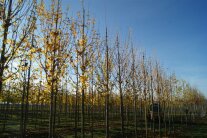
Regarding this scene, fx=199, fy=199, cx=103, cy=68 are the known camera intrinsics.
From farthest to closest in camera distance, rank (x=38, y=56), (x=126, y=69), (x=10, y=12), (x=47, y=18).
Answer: (x=126, y=69)
(x=47, y=18)
(x=38, y=56)
(x=10, y=12)

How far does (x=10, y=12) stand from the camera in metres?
5.07

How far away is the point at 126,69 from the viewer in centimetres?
1238

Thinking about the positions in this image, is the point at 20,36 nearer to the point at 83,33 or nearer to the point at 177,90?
the point at 83,33

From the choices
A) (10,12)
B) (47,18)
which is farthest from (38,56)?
(10,12)

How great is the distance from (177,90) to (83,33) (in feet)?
63.6

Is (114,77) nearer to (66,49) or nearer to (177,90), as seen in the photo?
(66,49)

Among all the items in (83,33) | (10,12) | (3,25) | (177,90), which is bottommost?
(177,90)

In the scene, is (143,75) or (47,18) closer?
(47,18)

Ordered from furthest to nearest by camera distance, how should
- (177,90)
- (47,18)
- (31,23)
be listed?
(177,90) < (47,18) < (31,23)

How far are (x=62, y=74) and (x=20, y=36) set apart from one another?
2517mm

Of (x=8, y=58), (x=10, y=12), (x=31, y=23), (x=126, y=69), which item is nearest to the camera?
(x=8, y=58)

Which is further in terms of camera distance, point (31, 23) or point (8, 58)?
point (31, 23)

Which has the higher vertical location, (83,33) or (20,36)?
(83,33)

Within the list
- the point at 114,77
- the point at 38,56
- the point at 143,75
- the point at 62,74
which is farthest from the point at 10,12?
the point at 143,75
